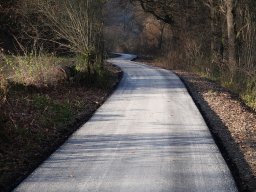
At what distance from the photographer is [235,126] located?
445 inches

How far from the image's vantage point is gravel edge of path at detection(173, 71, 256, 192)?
7.06m

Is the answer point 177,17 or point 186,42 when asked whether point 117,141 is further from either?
point 177,17

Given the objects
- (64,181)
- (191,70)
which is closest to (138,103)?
(64,181)

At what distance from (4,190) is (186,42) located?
29.9 meters

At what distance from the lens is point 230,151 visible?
884 centimetres

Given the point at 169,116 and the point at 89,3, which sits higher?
the point at 89,3

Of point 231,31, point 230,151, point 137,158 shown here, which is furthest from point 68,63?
point 137,158

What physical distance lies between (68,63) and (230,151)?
1181 cm

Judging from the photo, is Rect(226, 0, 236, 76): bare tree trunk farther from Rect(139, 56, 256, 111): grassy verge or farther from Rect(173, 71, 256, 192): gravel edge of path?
Rect(173, 71, 256, 192): gravel edge of path

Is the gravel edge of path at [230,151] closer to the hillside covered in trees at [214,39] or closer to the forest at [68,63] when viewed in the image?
the forest at [68,63]

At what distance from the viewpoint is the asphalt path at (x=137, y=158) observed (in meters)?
6.75

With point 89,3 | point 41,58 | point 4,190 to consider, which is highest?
point 89,3

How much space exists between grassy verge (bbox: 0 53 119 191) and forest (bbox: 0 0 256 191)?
15 mm

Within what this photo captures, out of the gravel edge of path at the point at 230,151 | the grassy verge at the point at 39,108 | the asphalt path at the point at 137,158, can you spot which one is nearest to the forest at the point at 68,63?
the grassy verge at the point at 39,108
